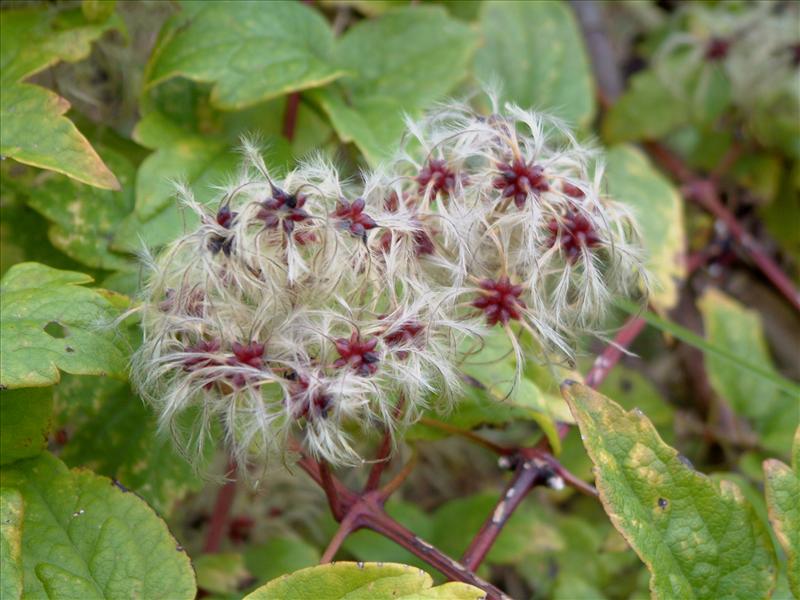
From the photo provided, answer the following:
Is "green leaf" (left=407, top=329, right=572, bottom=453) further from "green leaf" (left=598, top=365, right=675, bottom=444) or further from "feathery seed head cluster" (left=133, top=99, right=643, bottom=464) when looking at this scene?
"green leaf" (left=598, top=365, right=675, bottom=444)

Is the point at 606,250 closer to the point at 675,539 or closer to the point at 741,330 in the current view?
the point at 675,539

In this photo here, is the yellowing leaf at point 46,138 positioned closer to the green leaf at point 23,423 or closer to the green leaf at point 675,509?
the green leaf at point 23,423

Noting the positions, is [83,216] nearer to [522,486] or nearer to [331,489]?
[331,489]

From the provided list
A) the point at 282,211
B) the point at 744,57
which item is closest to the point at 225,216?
the point at 282,211

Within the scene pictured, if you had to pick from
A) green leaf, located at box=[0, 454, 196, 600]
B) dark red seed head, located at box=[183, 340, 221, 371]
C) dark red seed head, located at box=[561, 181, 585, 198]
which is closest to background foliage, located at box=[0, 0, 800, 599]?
green leaf, located at box=[0, 454, 196, 600]

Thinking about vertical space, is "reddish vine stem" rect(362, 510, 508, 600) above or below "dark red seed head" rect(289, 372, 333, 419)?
below

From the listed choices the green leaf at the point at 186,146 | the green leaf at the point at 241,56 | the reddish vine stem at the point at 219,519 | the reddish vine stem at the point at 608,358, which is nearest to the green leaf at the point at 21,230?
the green leaf at the point at 186,146

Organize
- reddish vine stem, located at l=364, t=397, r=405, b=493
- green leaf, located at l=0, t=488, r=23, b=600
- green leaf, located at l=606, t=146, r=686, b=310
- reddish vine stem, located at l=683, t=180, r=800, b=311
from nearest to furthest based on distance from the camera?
1. green leaf, located at l=0, t=488, r=23, b=600
2. reddish vine stem, located at l=364, t=397, r=405, b=493
3. green leaf, located at l=606, t=146, r=686, b=310
4. reddish vine stem, located at l=683, t=180, r=800, b=311

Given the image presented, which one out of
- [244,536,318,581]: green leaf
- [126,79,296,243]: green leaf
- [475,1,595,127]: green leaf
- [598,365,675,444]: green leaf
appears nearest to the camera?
[126,79,296,243]: green leaf
